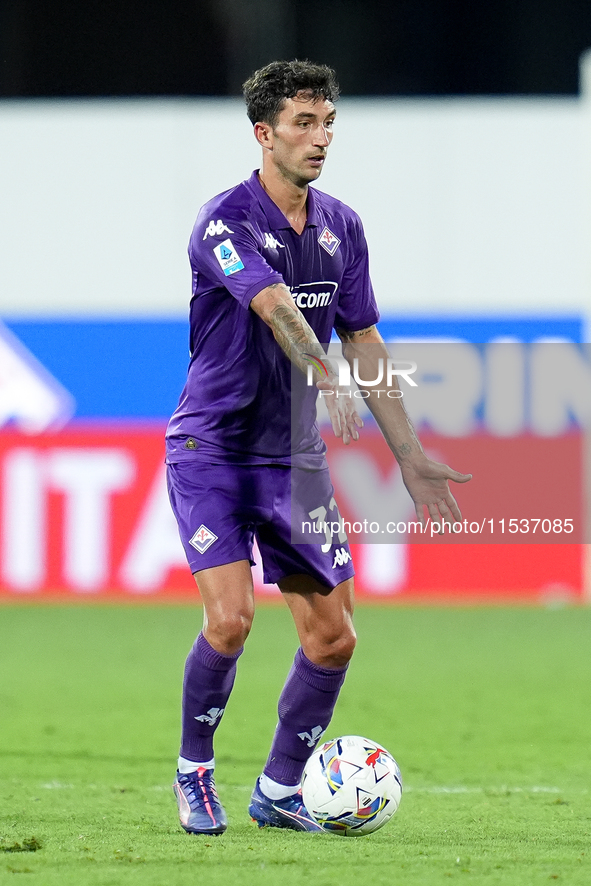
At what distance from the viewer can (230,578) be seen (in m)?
4.46

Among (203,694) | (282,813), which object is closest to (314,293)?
(203,694)

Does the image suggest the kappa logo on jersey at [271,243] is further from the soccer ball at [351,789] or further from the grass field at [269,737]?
the grass field at [269,737]

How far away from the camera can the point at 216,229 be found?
4.47m

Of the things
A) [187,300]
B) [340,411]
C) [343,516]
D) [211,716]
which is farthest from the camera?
[187,300]

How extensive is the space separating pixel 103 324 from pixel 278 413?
7526 millimetres

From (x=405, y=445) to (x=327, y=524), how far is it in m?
0.37

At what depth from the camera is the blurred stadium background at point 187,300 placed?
11336 millimetres

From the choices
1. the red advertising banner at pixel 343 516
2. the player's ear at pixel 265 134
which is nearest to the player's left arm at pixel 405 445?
the player's ear at pixel 265 134

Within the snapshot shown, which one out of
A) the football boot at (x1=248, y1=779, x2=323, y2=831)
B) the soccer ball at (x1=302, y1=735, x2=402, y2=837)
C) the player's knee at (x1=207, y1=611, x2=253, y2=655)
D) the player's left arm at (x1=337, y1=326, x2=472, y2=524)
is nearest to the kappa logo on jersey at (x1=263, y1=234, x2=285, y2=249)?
the player's left arm at (x1=337, y1=326, x2=472, y2=524)

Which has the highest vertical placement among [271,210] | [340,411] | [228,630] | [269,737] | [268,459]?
[271,210]

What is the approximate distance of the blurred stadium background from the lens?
1134 centimetres

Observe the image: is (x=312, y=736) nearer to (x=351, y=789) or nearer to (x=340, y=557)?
(x=351, y=789)

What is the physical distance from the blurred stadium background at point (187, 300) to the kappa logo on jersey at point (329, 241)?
659 cm

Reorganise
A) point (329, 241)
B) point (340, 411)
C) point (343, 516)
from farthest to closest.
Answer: point (343, 516)
point (329, 241)
point (340, 411)
